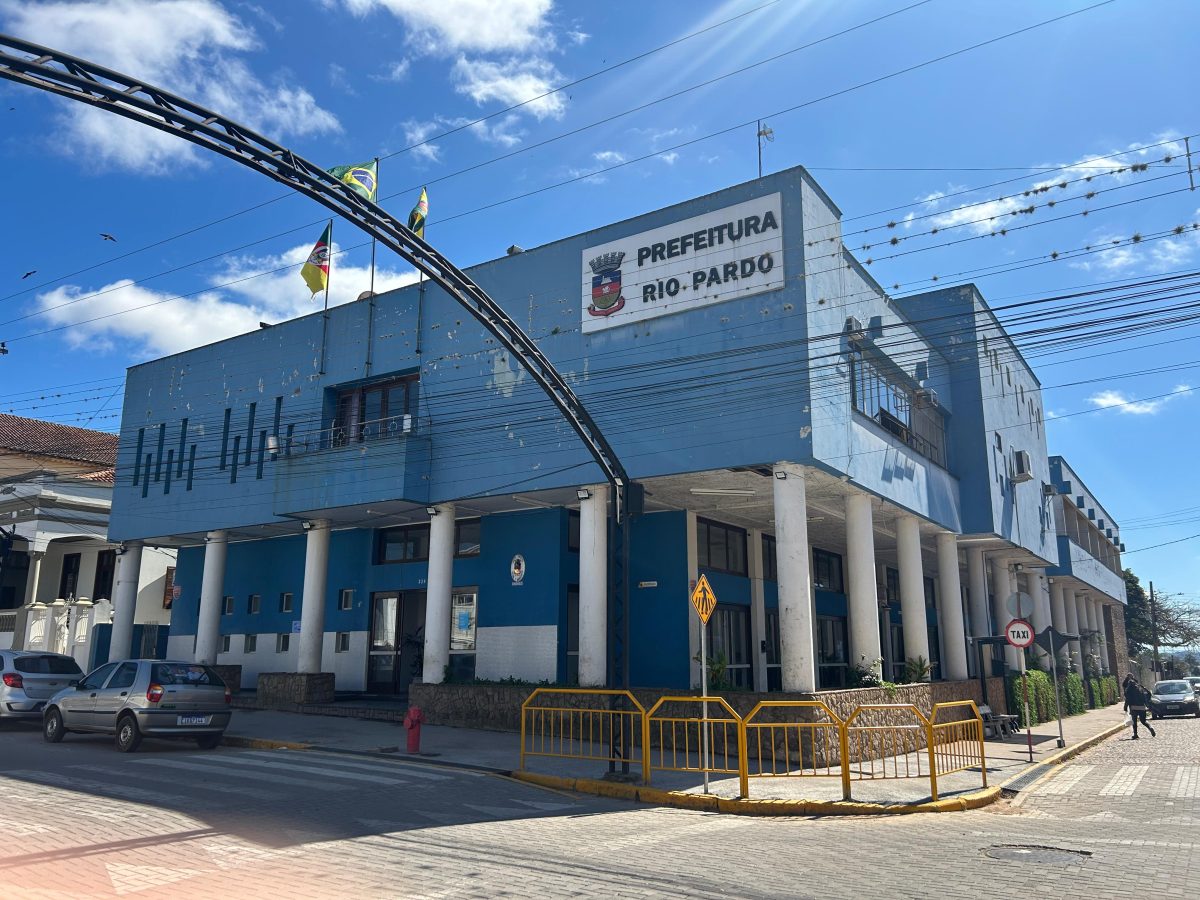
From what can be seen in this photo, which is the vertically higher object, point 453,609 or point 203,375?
point 203,375

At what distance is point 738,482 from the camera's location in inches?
806

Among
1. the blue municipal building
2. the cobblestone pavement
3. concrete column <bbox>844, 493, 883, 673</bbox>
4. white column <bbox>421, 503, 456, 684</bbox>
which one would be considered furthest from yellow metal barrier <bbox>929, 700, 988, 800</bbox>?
white column <bbox>421, 503, 456, 684</bbox>

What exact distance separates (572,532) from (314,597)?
25.0 feet

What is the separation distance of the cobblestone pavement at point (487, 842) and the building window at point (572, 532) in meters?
9.18

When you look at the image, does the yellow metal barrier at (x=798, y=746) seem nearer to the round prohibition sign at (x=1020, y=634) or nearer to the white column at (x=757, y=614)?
the round prohibition sign at (x=1020, y=634)

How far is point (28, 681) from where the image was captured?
19.4m

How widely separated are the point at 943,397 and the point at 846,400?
917 cm

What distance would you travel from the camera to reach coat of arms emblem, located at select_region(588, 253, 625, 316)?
811 inches

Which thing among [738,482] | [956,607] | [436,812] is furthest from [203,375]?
[956,607]

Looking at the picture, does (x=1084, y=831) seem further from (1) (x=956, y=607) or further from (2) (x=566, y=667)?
(1) (x=956, y=607)

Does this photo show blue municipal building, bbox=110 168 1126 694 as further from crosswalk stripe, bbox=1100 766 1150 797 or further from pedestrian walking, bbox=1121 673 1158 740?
pedestrian walking, bbox=1121 673 1158 740

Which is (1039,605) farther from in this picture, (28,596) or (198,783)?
(28,596)

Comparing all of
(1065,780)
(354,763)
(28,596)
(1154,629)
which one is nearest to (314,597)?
(354,763)

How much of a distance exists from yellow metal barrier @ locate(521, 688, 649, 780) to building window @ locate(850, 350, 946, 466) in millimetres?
8511
